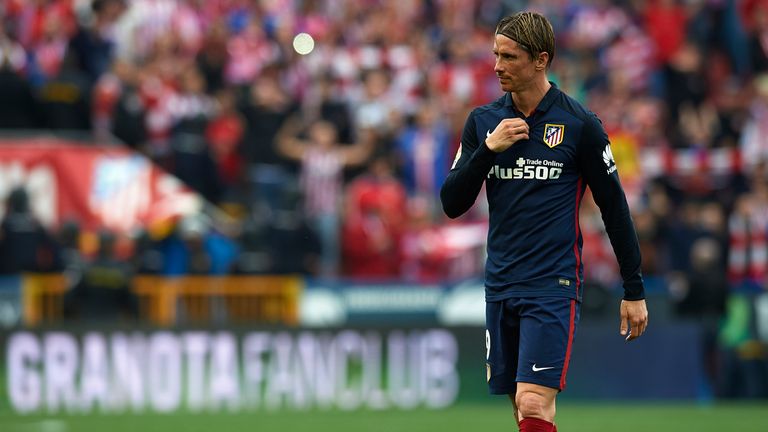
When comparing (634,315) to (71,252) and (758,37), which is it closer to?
(71,252)

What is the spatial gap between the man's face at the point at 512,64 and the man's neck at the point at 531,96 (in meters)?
0.07

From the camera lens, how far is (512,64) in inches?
261

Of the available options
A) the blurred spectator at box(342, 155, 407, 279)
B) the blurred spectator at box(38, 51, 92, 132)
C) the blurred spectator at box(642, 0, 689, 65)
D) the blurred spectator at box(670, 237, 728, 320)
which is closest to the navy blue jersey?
the blurred spectator at box(670, 237, 728, 320)

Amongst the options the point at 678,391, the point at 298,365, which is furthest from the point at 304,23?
the point at 678,391

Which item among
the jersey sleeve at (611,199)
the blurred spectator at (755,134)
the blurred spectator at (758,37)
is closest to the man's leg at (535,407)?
the jersey sleeve at (611,199)

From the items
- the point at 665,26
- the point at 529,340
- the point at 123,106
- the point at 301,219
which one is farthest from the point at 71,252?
the point at 529,340

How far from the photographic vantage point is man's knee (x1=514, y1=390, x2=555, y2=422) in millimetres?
6547

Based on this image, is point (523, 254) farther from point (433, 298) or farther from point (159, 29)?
point (159, 29)

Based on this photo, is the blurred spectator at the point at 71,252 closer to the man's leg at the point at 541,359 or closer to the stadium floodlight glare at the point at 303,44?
the stadium floodlight glare at the point at 303,44

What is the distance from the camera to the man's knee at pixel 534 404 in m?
6.55

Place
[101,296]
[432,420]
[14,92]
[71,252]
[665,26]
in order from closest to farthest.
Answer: [432,420]
[101,296]
[71,252]
[14,92]
[665,26]

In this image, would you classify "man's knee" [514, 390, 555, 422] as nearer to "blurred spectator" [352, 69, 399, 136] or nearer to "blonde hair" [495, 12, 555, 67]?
"blonde hair" [495, 12, 555, 67]

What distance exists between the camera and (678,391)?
16.5 m

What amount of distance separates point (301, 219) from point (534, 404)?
10592mm
